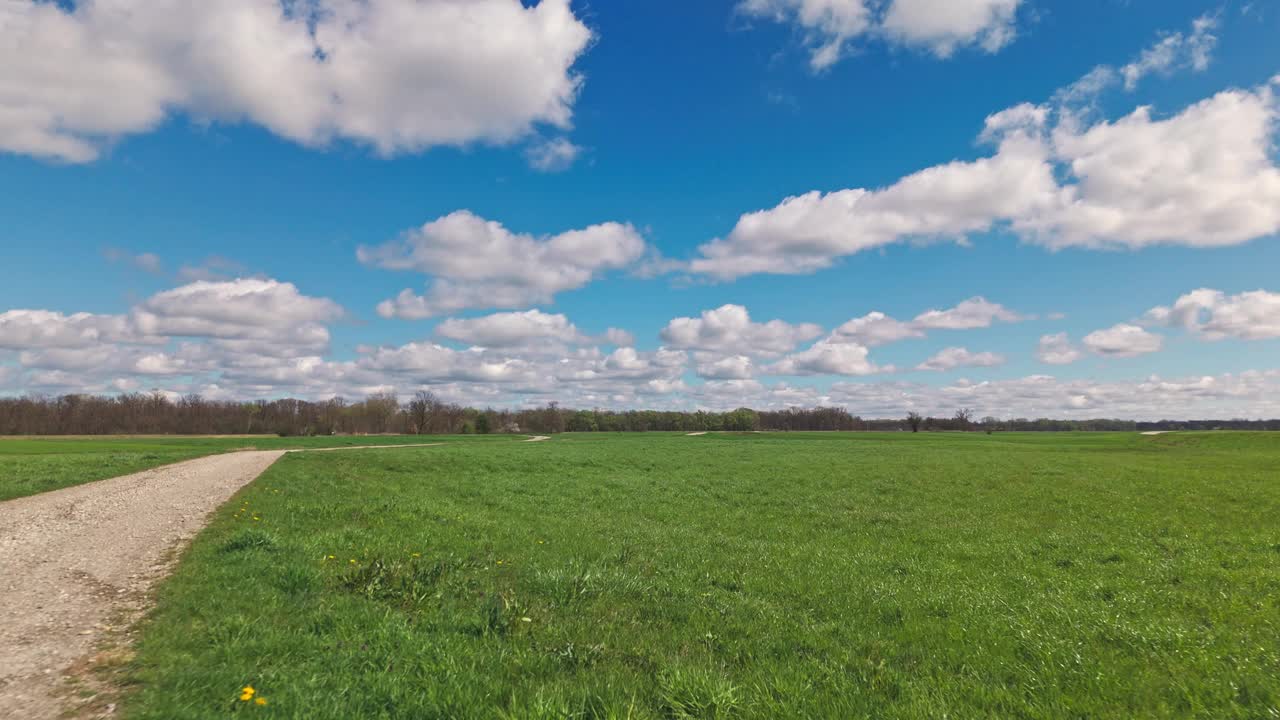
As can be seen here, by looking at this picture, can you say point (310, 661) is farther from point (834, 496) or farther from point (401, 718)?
point (834, 496)

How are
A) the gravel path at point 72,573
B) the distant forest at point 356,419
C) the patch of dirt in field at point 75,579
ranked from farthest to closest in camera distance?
the distant forest at point 356,419 < the gravel path at point 72,573 < the patch of dirt in field at point 75,579

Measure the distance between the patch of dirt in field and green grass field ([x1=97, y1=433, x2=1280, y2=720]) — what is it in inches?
18.5

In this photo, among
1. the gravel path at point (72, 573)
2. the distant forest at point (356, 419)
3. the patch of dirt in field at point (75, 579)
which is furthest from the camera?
the distant forest at point (356, 419)

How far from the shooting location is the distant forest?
118062 millimetres

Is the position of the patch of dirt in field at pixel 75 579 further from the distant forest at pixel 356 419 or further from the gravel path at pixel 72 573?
the distant forest at pixel 356 419

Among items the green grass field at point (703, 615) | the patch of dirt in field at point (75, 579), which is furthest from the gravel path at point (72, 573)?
the green grass field at point (703, 615)

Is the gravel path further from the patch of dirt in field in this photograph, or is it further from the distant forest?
the distant forest

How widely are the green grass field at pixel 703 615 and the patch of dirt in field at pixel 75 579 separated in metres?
0.47

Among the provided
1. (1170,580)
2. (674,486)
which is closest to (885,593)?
(1170,580)

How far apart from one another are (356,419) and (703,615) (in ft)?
524

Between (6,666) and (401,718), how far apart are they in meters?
4.67

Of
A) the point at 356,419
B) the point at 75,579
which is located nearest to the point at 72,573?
the point at 75,579

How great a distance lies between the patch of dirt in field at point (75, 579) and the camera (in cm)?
575

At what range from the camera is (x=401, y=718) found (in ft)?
17.1
